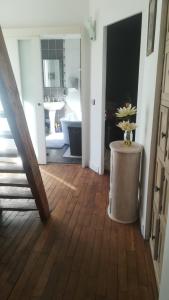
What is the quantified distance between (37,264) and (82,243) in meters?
0.44

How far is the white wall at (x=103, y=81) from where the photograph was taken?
2.09 m

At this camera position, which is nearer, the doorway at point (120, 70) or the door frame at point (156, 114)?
the door frame at point (156, 114)

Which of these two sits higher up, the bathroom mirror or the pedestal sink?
the bathroom mirror

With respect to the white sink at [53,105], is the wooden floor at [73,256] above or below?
below

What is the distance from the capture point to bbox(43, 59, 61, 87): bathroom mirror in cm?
574

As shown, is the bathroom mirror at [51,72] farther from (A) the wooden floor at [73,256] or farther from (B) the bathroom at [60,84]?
(A) the wooden floor at [73,256]

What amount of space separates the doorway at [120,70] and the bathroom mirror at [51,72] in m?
1.33

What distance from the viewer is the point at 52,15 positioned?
351 centimetres

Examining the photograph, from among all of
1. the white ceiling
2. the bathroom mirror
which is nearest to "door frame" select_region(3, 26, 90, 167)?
the white ceiling

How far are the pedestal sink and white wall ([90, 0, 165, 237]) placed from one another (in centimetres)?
206

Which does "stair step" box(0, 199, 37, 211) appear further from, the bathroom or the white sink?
the white sink

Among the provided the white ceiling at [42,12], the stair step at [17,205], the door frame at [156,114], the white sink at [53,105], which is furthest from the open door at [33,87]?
the door frame at [156,114]

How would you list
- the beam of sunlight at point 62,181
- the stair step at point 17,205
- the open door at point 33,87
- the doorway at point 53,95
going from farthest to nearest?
the doorway at point 53,95
the open door at point 33,87
the beam of sunlight at point 62,181
the stair step at point 17,205

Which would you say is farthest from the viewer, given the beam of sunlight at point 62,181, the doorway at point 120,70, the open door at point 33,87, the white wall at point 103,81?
the doorway at point 120,70
